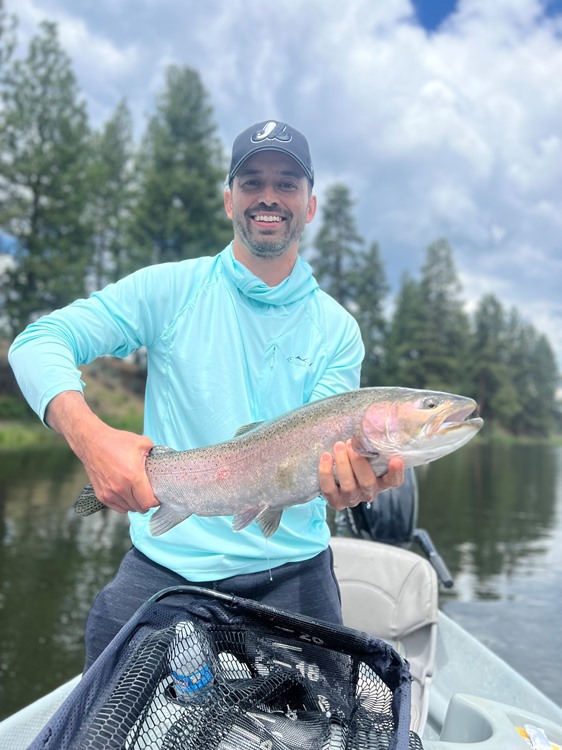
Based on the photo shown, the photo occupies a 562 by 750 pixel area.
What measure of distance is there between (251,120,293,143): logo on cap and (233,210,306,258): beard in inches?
14.7

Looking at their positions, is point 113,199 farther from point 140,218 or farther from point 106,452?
point 106,452

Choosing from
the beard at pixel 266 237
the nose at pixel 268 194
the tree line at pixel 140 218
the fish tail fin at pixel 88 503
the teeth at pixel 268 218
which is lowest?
the fish tail fin at pixel 88 503

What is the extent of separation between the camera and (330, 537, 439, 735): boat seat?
439 cm

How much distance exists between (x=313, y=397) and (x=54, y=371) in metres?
1.26

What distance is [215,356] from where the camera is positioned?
3014 mm

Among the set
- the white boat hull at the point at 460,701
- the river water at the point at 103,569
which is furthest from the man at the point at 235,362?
the river water at the point at 103,569

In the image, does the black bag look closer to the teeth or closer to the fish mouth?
the fish mouth

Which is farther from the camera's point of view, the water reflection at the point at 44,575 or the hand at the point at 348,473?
the water reflection at the point at 44,575

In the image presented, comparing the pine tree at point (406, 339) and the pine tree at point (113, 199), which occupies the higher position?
the pine tree at point (113, 199)

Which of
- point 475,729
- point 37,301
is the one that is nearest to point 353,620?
point 475,729

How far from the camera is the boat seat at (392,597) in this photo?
14.4 ft

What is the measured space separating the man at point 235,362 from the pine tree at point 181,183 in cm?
3557

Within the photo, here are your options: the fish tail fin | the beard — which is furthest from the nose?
the fish tail fin

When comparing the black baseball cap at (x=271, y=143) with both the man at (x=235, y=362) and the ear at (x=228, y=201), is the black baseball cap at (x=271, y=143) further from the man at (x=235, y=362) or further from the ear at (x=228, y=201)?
the ear at (x=228, y=201)
